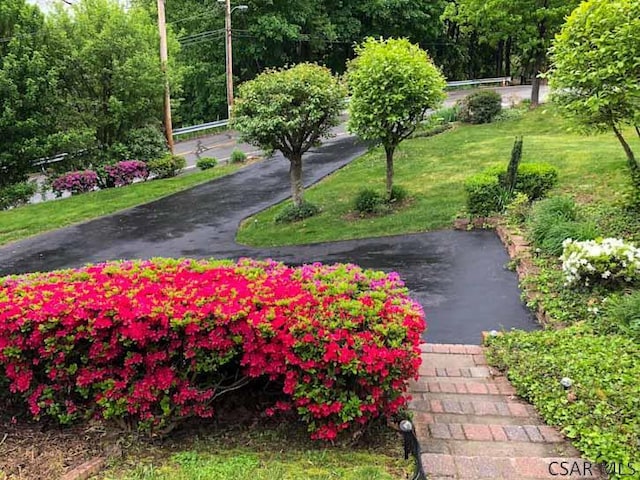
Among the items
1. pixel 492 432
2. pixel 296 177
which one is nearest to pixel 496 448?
pixel 492 432

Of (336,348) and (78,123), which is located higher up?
(78,123)

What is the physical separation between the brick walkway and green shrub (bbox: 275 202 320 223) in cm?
720

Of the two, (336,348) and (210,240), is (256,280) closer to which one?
(336,348)

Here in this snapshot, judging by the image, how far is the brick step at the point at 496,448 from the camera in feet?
9.96

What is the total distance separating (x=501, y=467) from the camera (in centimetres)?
273

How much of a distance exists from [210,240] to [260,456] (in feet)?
26.8

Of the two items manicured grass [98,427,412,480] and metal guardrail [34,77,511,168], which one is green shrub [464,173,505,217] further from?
manicured grass [98,427,412,480]

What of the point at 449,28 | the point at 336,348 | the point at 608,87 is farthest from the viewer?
the point at 449,28

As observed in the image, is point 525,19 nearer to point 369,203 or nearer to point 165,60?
point 369,203

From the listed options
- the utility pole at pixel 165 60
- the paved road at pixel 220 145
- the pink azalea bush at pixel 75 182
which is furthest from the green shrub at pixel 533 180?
the utility pole at pixel 165 60

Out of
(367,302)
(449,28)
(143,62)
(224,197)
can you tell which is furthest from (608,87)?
(449,28)

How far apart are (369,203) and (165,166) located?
33.3 ft

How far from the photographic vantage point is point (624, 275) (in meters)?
5.40

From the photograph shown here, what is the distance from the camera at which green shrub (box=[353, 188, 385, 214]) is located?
35.6 ft
